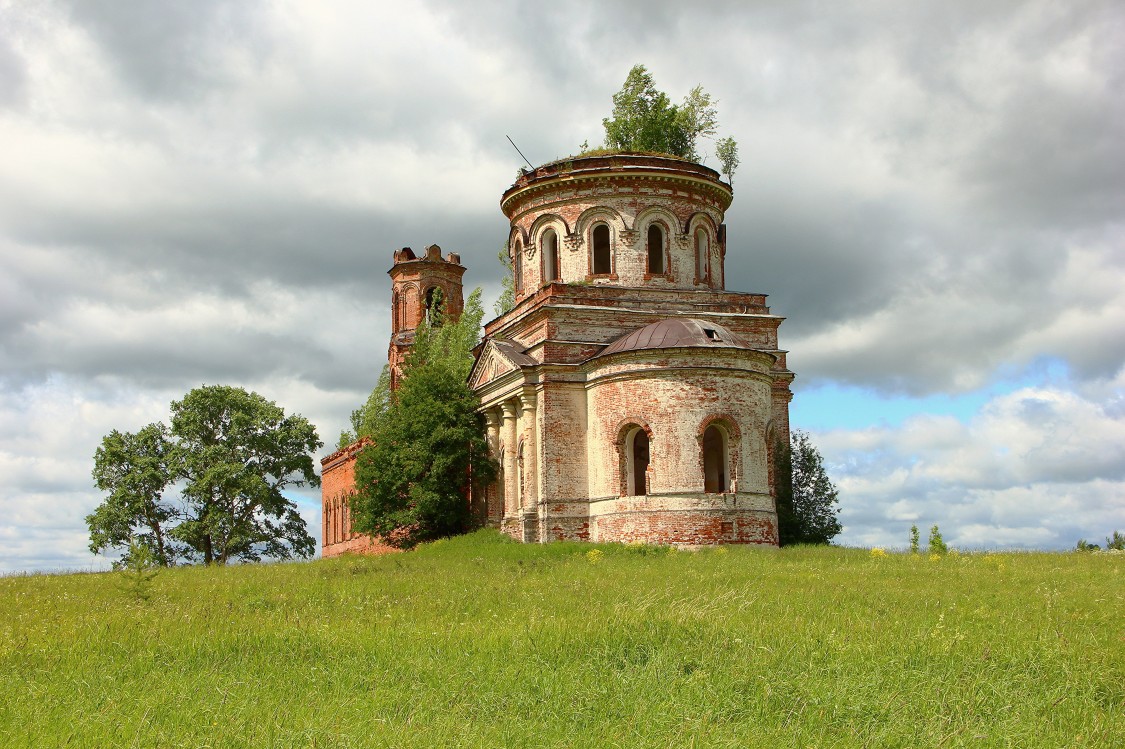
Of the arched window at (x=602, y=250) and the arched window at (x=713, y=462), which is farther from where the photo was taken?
the arched window at (x=602, y=250)

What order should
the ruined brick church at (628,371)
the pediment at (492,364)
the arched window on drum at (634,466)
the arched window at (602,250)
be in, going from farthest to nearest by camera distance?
the arched window at (602,250)
the pediment at (492,364)
the arched window on drum at (634,466)
the ruined brick church at (628,371)

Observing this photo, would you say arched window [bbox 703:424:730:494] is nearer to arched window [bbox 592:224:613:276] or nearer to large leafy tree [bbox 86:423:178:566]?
arched window [bbox 592:224:613:276]

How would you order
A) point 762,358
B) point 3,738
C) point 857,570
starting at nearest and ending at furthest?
1. point 3,738
2. point 857,570
3. point 762,358

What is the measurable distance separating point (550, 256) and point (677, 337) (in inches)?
266

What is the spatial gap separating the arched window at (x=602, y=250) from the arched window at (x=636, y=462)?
5297 mm

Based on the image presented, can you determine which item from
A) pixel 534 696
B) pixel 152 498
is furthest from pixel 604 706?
pixel 152 498

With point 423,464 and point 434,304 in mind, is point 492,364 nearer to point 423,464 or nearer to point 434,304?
point 423,464

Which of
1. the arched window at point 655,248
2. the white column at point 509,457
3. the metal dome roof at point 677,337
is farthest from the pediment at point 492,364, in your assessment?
the arched window at point 655,248

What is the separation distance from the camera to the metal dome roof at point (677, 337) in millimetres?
23578

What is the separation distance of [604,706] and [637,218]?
2174cm

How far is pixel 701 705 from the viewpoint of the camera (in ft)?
24.3

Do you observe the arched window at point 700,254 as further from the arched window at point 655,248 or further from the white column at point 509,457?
the white column at point 509,457

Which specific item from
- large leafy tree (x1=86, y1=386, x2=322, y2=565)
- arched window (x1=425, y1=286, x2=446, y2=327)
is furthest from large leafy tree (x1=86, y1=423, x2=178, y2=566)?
arched window (x1=425, y1=286, x2=446, y2=327)

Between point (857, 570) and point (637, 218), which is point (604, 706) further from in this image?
point (637, 218)
